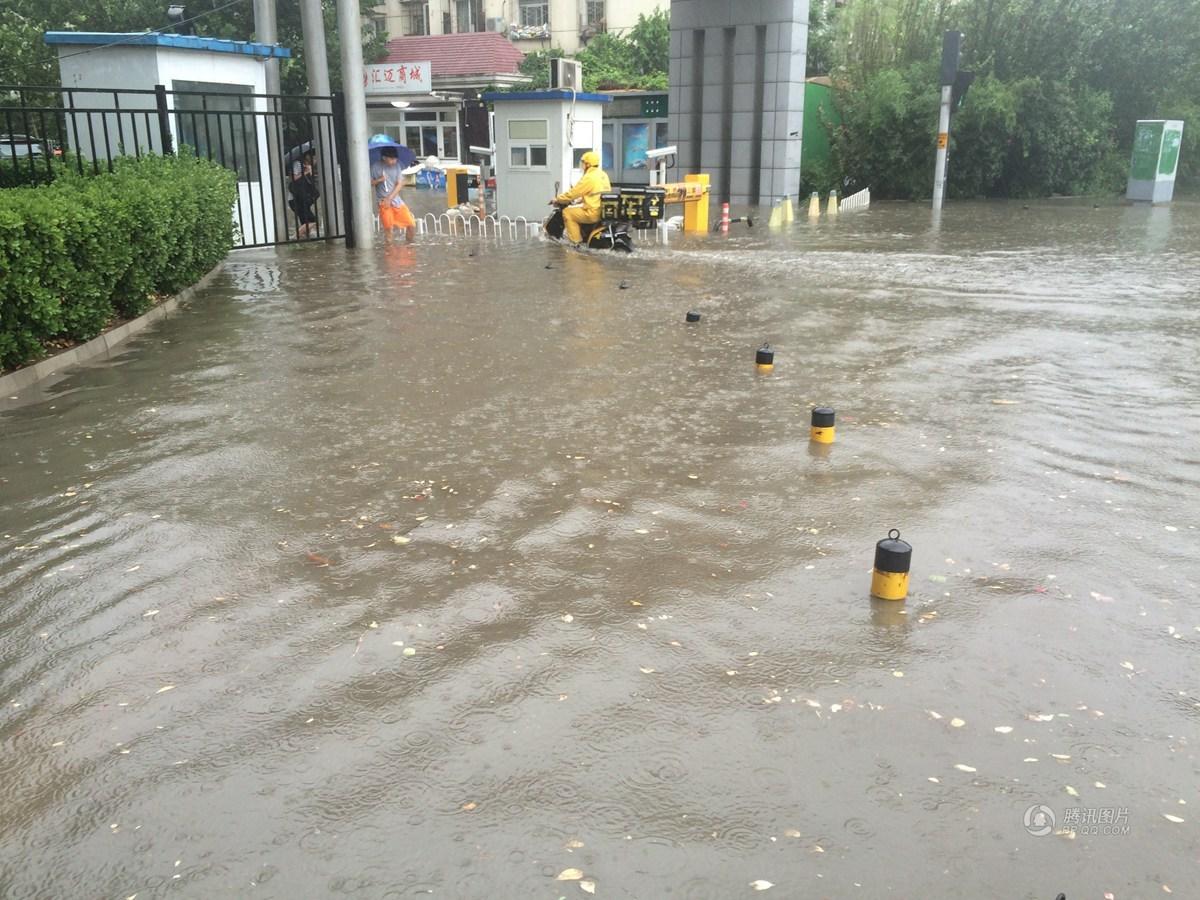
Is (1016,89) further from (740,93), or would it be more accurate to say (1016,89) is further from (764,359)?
(764,359)

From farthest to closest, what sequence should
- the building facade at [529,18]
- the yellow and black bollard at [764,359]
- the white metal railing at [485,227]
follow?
the building facade at [529,18], the white metal railing at [485,227], the yellow and black bollard at [764,359]

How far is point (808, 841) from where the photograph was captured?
9.19 feet

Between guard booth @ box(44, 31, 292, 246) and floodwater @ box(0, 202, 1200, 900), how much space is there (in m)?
6.66

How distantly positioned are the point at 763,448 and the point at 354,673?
3179mm

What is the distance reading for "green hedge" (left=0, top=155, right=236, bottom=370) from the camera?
704cm

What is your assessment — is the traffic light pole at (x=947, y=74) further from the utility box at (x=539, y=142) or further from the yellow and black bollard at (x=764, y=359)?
the yellow and black bollard at (x=764, y=359)

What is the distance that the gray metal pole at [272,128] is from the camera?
15.6 meters

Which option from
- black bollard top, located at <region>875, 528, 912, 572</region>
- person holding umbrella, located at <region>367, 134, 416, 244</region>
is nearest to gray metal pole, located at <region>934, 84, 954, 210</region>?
person holding umbrella, located at <region>367, 134, 416, 244</region>

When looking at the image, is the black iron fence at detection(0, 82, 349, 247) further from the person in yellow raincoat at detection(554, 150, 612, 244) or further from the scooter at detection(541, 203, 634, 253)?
the scooter at detection(541, 203, 634, 253)

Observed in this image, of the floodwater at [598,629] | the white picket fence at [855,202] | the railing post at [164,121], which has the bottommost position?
the floodwater at [598,629]

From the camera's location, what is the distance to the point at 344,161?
15.6 m

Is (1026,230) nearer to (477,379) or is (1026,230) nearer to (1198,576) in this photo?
(477,379)

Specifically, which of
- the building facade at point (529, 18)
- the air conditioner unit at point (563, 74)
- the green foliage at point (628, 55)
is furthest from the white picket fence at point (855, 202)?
the building facade at point (529, 18)

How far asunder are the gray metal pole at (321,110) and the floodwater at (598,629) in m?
8.72
